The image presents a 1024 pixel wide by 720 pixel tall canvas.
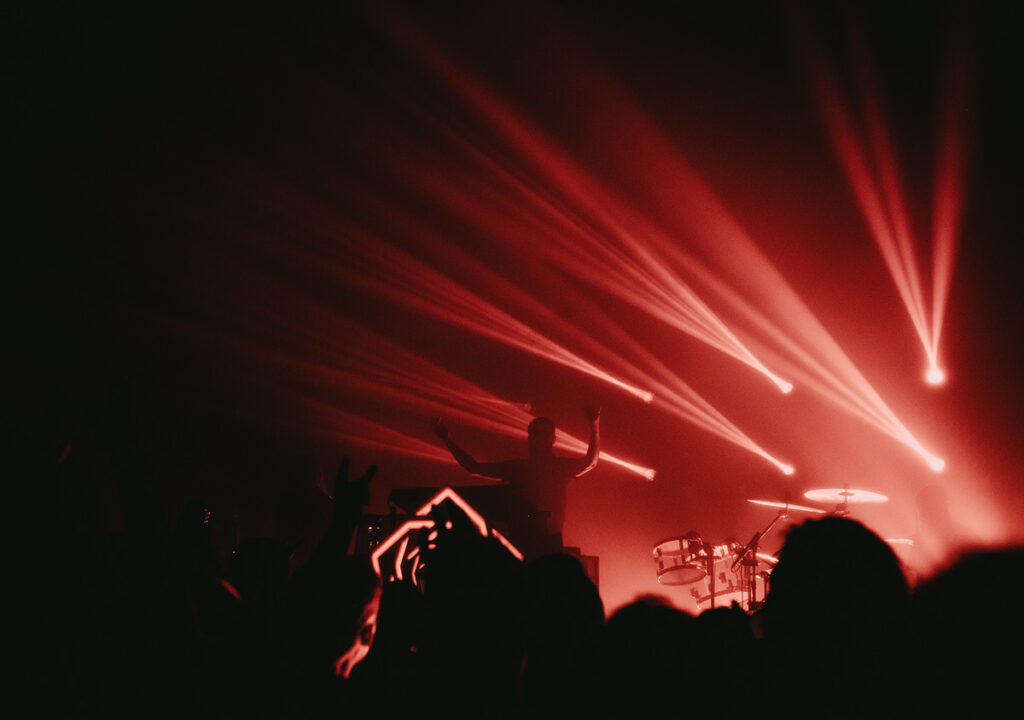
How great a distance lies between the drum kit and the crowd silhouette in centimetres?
532

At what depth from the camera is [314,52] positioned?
763 centimetres

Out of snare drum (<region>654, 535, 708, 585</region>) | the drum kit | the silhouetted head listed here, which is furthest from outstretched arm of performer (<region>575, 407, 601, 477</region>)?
snare drum (<region>654, 535, 708, 585</region>)

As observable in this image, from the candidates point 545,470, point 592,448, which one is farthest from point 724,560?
point 545,470

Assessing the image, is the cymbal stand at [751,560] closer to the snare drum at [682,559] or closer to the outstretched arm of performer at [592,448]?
the snare drum at [682,559]

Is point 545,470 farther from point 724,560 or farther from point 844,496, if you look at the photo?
point 724,560

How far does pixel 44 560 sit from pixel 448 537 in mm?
796

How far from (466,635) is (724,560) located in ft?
23.5

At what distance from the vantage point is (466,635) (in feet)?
4.61

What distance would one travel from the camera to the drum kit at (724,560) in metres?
6.56

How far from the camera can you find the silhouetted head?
5.29 meters

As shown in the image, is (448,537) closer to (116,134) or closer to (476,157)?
(476,157)

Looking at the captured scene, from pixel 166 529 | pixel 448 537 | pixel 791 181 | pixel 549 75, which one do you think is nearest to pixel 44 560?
pixel 166 529

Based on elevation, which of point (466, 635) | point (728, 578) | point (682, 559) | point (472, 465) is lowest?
point (466, 635)

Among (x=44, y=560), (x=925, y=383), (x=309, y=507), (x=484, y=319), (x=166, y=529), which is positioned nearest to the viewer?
(x=44, y=560)
